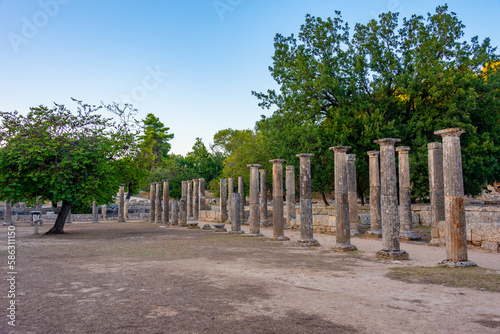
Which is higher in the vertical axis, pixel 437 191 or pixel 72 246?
pixel 437 191

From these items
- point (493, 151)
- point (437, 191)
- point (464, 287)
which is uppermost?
point (493, 151)

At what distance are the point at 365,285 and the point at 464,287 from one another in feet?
5.90

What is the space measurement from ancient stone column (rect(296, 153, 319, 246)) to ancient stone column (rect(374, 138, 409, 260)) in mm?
3369

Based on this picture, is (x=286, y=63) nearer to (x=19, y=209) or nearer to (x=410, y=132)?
(x=410, y=132)

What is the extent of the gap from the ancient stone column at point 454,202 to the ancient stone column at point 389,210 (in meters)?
1.53

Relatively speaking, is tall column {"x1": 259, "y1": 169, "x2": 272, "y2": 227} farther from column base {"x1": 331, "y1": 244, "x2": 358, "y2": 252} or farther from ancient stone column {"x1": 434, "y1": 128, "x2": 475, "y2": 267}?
ancient stone column {"x1": 434, "y1": 128, "x2": 475, "y2": 267}

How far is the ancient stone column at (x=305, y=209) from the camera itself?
14.5 meters

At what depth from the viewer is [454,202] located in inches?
391

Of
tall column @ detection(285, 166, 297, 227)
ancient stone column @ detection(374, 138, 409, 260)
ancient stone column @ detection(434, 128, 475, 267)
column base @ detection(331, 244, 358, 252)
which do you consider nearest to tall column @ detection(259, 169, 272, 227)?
tall column @ detection(285, 166, 297, 227)

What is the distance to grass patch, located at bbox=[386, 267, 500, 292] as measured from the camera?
24.7 ft

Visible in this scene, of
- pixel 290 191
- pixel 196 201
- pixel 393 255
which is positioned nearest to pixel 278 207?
pixel 393 255

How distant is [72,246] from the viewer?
48.0 feet

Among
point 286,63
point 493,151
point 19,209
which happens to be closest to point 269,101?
point 286,63

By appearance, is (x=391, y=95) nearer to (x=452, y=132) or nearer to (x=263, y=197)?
(x=263, y=197)
